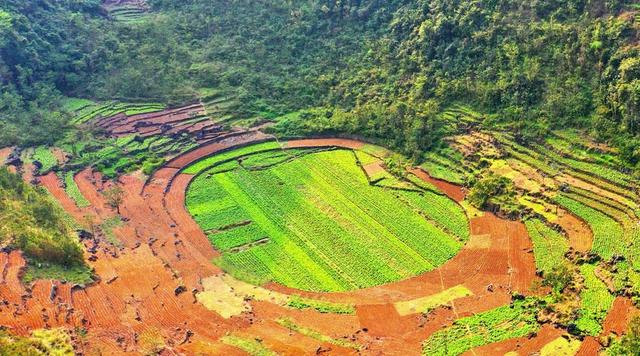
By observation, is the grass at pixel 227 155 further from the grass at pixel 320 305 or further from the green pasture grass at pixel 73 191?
the grass at pixel 320 305

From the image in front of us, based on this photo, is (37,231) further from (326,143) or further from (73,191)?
(326,143)

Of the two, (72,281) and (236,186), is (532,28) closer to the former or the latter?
(236,186)

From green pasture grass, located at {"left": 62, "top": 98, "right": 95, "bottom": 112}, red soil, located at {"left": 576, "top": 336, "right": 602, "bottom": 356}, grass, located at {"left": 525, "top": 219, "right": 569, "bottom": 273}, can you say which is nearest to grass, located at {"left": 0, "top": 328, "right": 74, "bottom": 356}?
red soil, located at {"left": 576, "top": 336, "right": 602, "bottom": 356}

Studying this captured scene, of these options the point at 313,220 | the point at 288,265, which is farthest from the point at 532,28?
the point at 288,265

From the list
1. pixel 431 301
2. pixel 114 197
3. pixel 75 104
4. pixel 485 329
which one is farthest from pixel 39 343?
pixel 75 104

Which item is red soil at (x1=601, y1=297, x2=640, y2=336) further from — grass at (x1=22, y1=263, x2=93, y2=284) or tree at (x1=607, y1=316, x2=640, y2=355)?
grass at (x1=22, y1=263, x2=93, y2=284)
